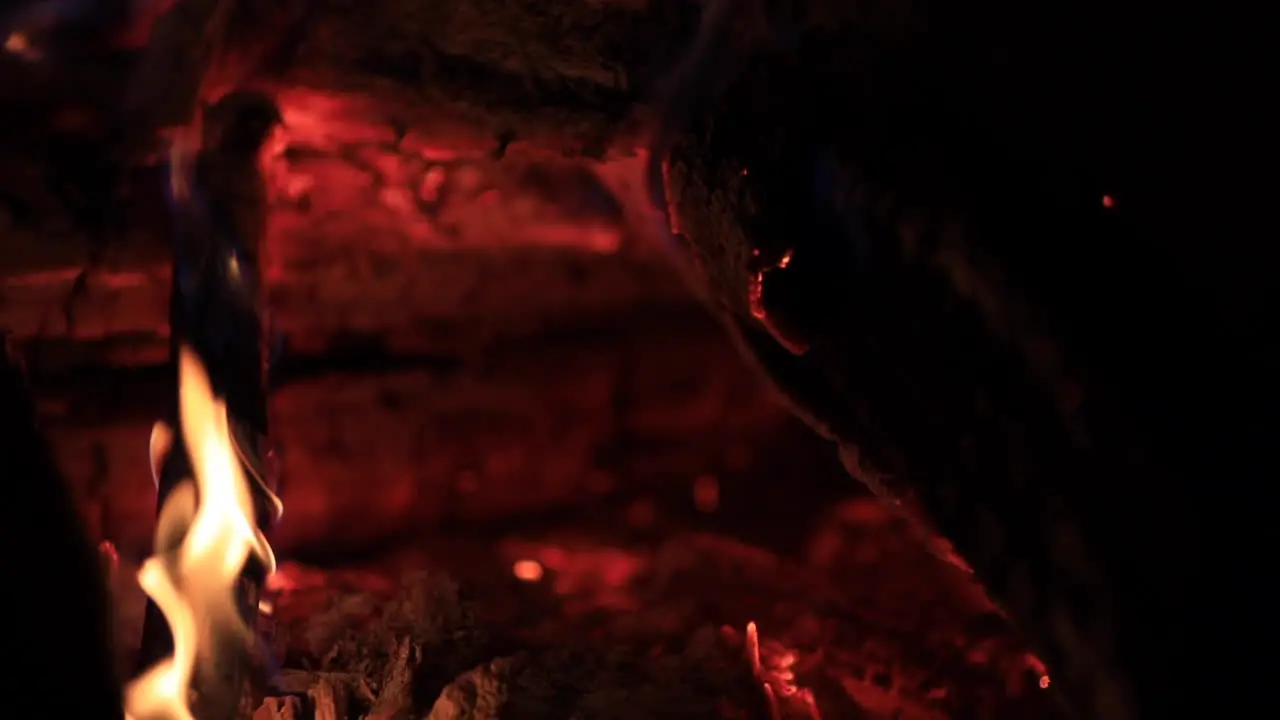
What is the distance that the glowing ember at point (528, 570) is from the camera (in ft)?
6.16

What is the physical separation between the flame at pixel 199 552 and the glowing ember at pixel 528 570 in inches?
26.2

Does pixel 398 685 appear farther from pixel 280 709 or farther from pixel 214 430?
pixel 214 430

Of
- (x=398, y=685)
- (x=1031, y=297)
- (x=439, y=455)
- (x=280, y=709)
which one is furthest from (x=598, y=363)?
(x=1031, y=297)

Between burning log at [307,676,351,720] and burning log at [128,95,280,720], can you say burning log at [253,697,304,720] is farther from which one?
burning log at [128,95,280,720]

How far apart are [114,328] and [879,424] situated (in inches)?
44.6

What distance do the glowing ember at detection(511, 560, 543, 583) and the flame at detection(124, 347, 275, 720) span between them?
2.18 feet

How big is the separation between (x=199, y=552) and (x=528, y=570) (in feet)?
2.56

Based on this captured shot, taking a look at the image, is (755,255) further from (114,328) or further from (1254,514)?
(114,328)

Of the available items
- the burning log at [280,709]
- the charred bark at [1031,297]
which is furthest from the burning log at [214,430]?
the charred bark at [1031,297]

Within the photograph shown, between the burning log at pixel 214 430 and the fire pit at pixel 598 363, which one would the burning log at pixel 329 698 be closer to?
the fire pit at pixel 598 363

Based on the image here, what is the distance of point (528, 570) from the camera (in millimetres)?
1913

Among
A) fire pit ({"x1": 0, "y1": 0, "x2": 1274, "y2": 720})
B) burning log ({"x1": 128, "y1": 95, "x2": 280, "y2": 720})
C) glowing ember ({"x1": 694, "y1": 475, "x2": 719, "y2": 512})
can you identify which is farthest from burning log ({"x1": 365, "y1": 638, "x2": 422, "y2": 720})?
glowing ember ({"x1": 694, "y1": 475, "x2": 719, "y2": 512})

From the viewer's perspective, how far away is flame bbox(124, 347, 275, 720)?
1.15 m

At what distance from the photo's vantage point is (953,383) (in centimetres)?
102
